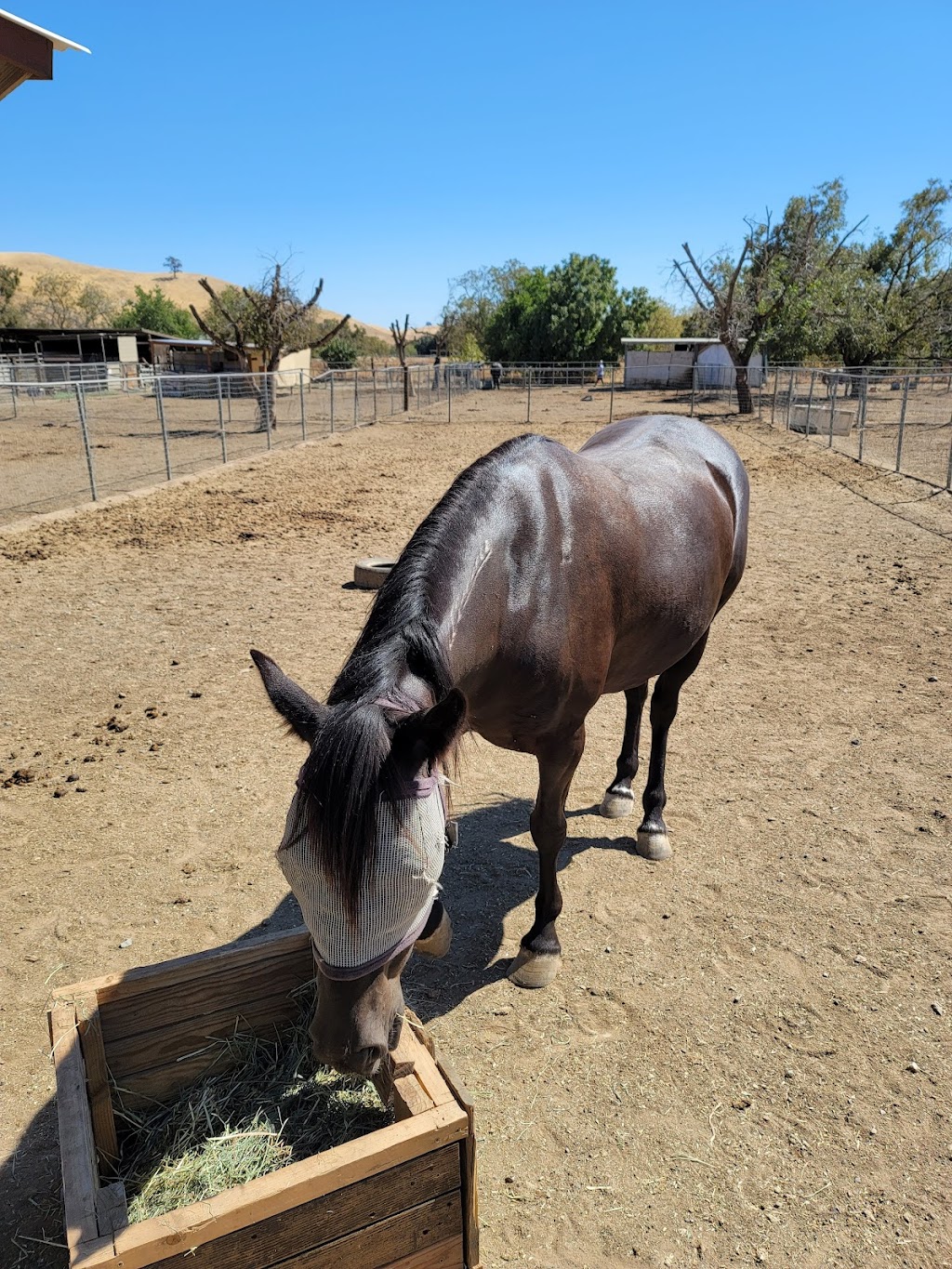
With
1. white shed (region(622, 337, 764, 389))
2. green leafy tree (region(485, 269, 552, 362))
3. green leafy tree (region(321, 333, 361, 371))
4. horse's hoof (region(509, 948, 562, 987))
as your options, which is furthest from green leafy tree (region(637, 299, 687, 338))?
horse's hoof (region(509, 948, 562, 987))

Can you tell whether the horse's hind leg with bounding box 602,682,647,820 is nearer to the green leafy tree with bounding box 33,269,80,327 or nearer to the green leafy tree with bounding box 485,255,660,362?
the green leafy tree with bounding box 485,255,660,362

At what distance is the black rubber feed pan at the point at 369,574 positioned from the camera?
7.19 m

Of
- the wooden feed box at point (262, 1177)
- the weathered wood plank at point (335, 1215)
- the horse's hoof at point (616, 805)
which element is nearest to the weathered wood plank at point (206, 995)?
the wooden feed box at point (262, 1177)

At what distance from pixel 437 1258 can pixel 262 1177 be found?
1.65ft

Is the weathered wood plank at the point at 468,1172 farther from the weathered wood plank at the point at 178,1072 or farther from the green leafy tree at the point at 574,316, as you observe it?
the green leafy tree at the point at 574,316

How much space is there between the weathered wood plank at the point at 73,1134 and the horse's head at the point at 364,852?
459mm

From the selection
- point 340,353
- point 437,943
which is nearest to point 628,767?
point 437,943

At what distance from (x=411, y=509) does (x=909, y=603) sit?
6042mm

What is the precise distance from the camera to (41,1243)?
194cm

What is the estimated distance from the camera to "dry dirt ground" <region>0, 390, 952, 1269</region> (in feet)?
7.00

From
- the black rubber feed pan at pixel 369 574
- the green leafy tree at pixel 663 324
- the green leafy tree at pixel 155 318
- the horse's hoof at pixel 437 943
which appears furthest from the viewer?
the green leafy tree at pixel 155 318

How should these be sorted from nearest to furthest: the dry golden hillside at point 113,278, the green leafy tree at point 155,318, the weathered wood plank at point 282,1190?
the weathered wood plank at point 282,1190 < the green leafy tree at point 155,318 < the dry golden hillside at point 113,278

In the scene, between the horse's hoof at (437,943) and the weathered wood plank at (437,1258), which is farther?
the horse's hoof at (437,943)

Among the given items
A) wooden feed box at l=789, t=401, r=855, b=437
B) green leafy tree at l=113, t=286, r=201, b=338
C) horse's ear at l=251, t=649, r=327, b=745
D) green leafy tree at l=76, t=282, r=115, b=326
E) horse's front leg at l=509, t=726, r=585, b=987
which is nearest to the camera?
horse's ear at l=251, t=649, r=327, b=745
